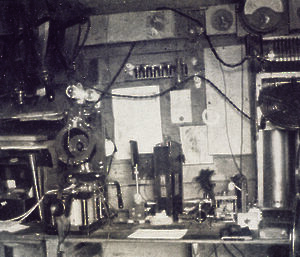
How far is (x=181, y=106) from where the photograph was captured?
2.54m

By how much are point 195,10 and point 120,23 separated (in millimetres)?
560

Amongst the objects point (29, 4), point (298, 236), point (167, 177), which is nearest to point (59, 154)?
point (167, 177)

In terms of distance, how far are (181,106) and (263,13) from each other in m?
0.84

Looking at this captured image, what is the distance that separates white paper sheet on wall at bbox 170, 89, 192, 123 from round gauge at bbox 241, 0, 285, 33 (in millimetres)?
645

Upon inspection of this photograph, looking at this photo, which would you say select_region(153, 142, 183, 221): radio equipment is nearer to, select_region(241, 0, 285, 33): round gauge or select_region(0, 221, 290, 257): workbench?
select_region(0, 221, 290, 257): workbench

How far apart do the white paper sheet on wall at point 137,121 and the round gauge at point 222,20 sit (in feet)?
2.02

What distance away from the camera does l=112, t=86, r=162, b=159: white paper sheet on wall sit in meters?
2.58

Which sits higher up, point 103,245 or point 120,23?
point 120,23

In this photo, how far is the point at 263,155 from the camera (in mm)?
2221

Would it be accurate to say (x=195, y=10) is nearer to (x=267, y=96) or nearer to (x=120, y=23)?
(x=120, y=23)

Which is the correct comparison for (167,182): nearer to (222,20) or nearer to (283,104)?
(283,104)

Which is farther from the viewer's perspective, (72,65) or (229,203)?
(72,65)

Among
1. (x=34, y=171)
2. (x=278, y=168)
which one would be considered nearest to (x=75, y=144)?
(x=34, y=171)

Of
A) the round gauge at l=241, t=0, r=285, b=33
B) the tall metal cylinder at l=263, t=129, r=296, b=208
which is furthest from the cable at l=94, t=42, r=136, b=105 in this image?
the tall metal cylinder at l=263, t=129, r=296, b=208
